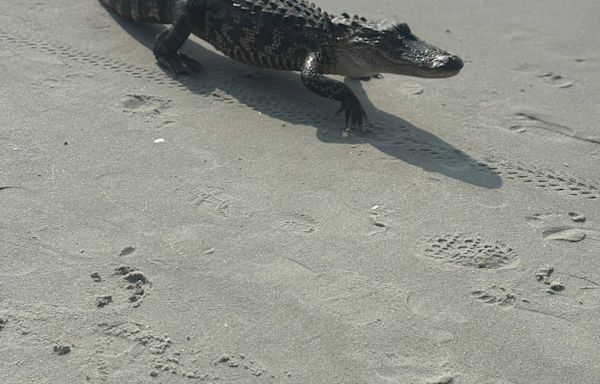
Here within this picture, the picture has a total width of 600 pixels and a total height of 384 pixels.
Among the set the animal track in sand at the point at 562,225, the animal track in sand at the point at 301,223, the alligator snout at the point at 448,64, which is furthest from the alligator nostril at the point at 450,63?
the animal track in sand at the point at 301,223

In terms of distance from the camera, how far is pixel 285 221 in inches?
199

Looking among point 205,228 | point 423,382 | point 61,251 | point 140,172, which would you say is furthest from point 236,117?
point 423,382

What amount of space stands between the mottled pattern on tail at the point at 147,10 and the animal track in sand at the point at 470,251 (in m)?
3.48

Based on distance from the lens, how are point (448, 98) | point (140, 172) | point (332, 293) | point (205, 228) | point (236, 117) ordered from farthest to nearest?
point (448, 98) → point (236, 117) → point (140, 172) → point (205, 228) → point (332, 293)

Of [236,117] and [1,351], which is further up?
[236,117]

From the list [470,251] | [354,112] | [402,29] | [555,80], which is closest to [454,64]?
[402,29]

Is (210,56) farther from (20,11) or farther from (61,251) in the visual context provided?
(61,251)

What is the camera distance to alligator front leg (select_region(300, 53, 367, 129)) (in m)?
6.32

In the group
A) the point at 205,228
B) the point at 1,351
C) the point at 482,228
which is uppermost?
the point at 482,228

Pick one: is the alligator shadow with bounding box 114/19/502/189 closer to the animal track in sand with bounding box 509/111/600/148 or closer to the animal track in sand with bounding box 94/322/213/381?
the animal track in sand with bounding box 509/111/600/148

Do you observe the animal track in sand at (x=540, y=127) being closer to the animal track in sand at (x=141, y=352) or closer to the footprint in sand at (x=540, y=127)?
the footprint in sand at (x=540, y=127)

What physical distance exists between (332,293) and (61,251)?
1451 millimetres

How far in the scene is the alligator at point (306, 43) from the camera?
6473 millimetres

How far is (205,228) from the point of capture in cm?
493
